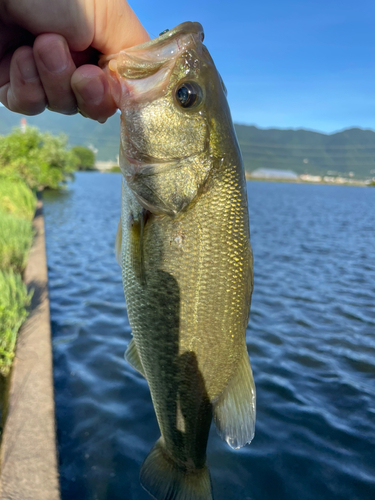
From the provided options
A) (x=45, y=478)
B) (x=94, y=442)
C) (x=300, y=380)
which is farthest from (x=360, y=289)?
(x=45, y=478)

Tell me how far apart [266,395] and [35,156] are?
126 ft

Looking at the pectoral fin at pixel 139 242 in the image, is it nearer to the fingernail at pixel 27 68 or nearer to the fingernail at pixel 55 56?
the fingernail at pixel 55 56

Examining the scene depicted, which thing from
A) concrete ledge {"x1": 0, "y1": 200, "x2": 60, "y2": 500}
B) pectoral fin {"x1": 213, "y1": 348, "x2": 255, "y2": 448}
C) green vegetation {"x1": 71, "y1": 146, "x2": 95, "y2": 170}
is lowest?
concrete ledge {"x1": 0, "y1": 200, "x2": 60, "y2": 500}

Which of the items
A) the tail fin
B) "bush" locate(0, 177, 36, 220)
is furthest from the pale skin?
"bush" locate(0, 177, 36, 220)

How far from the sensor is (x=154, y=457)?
2299 mm

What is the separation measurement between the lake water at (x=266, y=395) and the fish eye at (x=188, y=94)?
12.8 ft

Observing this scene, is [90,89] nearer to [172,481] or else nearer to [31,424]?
[172,481]

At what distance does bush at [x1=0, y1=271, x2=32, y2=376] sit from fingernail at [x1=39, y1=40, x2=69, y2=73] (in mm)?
4006

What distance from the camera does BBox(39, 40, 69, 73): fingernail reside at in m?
1.82

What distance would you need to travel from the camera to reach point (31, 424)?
3783mm

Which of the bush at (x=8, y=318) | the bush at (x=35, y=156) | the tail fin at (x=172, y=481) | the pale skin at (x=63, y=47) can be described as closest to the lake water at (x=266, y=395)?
the bush at (x=8, y=318)

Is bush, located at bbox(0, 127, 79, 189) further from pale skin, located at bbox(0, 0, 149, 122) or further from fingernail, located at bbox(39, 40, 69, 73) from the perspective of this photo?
fingernail, located at bbox(39, 40, 69, 73)

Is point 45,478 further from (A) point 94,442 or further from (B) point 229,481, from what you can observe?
Answer: (B) point 229,481

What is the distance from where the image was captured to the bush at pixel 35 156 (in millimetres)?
31555
